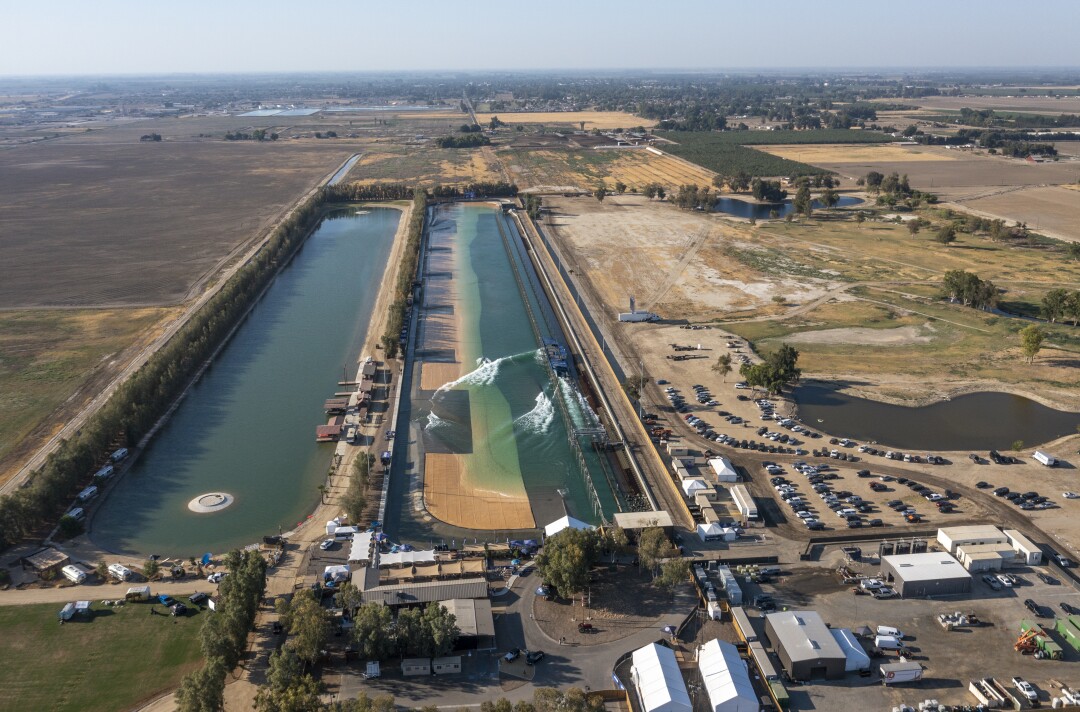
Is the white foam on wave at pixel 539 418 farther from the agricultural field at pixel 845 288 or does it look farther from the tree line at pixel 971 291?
the tree line at pixel 971 291

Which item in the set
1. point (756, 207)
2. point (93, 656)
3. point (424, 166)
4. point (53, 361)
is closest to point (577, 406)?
point (93, 656)

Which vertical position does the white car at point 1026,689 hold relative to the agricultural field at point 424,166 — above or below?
below

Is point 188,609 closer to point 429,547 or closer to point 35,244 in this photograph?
point 429,547

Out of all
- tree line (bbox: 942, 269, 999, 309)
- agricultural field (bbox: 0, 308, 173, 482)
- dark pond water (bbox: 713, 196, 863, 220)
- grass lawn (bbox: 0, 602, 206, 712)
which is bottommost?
grass lawn (bbox: 0, 602, 206, 712)

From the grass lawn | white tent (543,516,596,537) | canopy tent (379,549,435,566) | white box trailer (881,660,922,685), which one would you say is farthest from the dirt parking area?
the grass lawn

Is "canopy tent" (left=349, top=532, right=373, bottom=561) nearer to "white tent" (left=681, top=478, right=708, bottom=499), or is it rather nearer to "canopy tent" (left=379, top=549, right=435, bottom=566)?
"canopy tent" (left=379, top=549, right=435, bottom=566)

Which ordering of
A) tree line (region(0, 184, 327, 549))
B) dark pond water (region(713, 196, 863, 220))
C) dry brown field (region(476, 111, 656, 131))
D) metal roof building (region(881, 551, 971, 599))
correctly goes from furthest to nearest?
dry brown field (region(476, 111, 656, 131)), dark pond water (region(713, 196, 863, 220)), tree line (region(0, 184, 327, 549)), metal roof building (region(881, 551, 971, 599))

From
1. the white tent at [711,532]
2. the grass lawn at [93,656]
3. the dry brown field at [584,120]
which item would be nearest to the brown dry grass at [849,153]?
the dry brown field at [584,120]

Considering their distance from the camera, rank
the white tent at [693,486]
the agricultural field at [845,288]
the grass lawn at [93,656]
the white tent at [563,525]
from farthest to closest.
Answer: the agricultural field at [845,288], the white tent at [693,486], the white tent at [563,525], the grass lawn at [93,656]
